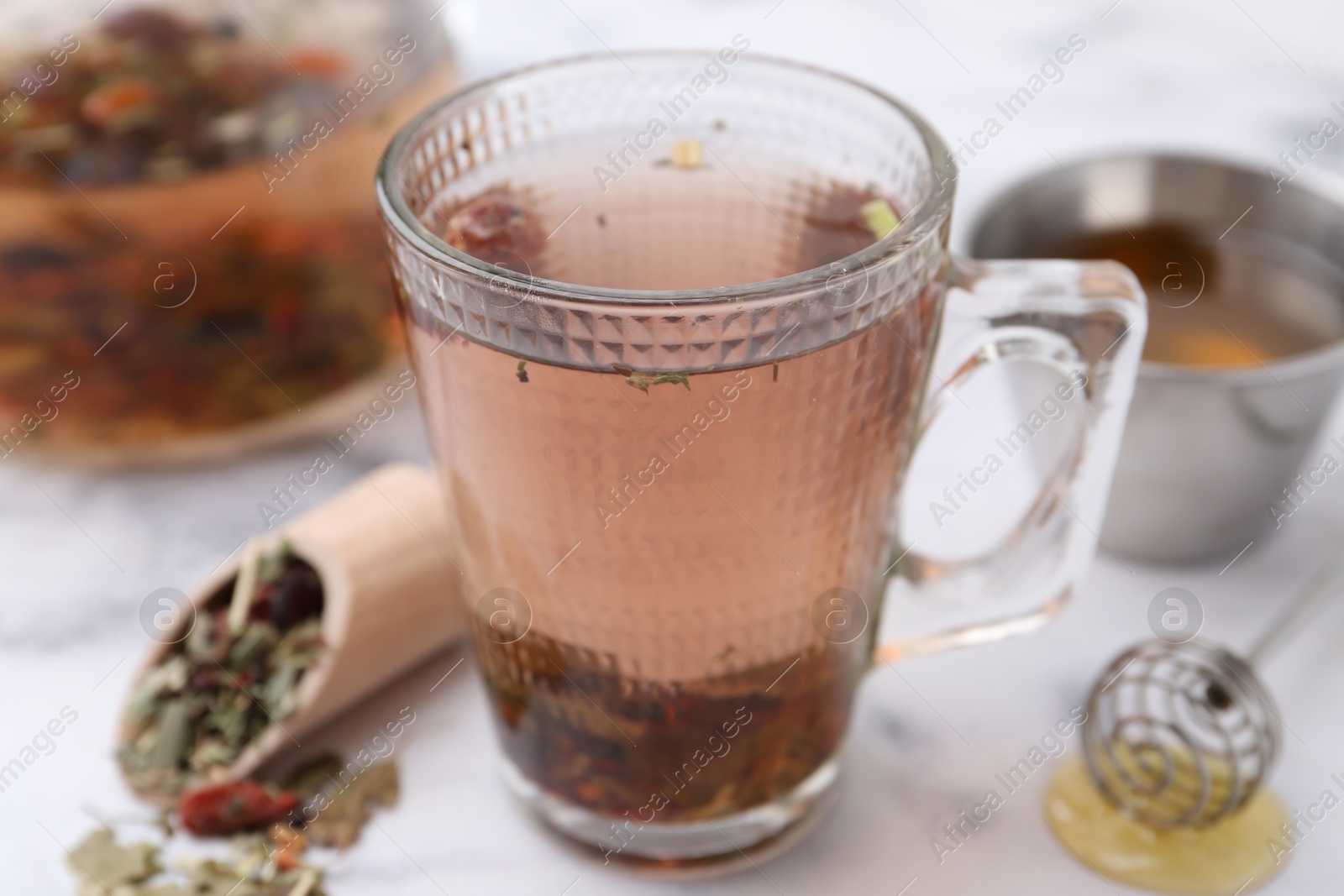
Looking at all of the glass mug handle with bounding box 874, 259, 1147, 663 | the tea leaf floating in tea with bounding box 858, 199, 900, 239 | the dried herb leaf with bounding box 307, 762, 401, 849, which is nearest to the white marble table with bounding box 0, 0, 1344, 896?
the dried herb leaf with bounding box 307, 762, 401, 849

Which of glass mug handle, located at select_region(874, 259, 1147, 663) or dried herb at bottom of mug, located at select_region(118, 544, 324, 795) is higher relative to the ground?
glass mug handle, located at select_region(874, 259, 1147, 663)

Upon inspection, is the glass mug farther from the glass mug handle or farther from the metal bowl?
the metal bowl

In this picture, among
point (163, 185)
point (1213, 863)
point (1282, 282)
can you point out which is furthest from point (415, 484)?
point (1282, 282)

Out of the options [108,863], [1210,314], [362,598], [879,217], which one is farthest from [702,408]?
[1210,314]

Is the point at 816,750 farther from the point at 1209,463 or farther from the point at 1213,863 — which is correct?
the point at 1209,463

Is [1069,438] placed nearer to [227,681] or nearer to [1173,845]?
[1173,845]

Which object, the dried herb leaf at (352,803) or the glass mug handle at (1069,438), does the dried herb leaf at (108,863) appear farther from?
the glass mug handle at (1069,438)
